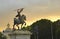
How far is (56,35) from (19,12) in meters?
51.6

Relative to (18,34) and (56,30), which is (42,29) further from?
(18,34)

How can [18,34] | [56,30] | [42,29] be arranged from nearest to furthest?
[18,34]
[56,30]
[42,29]

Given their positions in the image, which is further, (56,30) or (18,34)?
(56,30)

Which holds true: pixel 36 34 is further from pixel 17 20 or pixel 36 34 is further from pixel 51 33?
pixel 17 20

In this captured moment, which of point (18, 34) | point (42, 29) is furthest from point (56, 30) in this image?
point (18, 34)

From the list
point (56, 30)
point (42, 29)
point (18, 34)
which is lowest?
point (18, 34)

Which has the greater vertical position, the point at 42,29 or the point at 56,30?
the point at 42,29

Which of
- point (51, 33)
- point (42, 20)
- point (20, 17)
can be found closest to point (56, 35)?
point (51, 33)

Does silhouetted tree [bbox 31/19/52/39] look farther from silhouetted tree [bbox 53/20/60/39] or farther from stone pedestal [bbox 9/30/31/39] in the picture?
stone pedestal [bbox 9/30/31/39]

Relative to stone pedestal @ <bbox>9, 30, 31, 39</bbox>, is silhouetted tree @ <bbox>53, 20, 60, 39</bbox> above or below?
above

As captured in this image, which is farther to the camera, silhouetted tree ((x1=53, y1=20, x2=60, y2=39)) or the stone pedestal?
silhouetted tree ((x1=53, y1=20, x2=60, y2=39))

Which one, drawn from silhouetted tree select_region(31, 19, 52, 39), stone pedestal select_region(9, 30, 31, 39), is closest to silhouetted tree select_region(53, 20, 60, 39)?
silhouetted tree select_region(31, 19, 52, 39)

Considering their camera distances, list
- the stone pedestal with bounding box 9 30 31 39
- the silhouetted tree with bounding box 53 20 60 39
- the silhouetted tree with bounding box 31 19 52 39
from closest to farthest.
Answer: the stone pedestal with bounding box 9 30 31 39
the silhouetted tree with bounding box 53 20 60 39
the silhouetted tree with bounding box 31 19 52 39

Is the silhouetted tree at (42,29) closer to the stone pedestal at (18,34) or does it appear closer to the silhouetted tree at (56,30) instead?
the silhouetted tree at (56,30)
